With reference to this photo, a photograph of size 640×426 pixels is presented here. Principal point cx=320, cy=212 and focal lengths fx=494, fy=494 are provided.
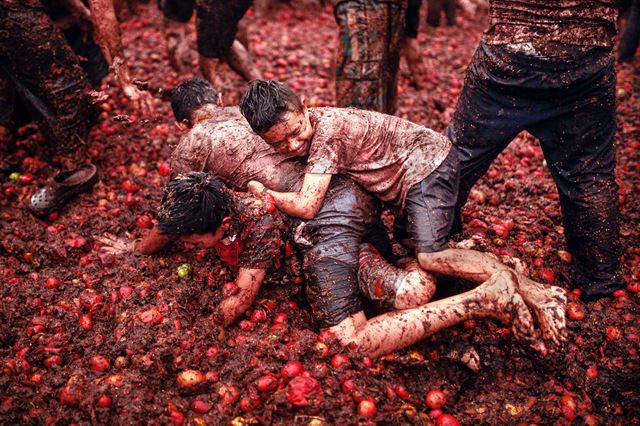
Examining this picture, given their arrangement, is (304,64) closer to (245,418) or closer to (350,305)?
(350,305)

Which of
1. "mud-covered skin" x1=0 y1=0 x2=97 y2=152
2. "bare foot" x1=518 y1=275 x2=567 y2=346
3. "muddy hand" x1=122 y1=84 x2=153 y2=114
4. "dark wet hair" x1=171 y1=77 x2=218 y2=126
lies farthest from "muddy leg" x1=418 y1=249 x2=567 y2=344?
"mud-covered skin" x1=0 y1=0 x2=97 y2=152

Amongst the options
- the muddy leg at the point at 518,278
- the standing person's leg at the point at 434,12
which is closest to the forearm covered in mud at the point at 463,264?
the muddy leg at the point at 518,278

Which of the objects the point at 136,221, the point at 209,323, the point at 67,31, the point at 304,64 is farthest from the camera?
the point at 304,64

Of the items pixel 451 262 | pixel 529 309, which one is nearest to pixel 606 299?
pixel 529 309

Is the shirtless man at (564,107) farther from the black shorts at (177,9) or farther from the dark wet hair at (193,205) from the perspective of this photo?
the black shorts at (177,9)

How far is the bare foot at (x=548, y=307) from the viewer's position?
7.93 feet

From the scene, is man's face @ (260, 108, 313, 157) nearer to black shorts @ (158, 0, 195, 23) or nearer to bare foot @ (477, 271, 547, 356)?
bare foot @ (477, 271, 547, 356)

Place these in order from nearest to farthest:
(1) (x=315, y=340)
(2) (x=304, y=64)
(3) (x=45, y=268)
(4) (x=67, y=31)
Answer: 1. (1) (x=315, y=340)
2. (3) (x=45, y=268)
3. (4) (x=67, y=31)
4. (2) (x=304, y=64)

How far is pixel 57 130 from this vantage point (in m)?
3.68

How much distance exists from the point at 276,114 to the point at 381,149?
26.7 inches

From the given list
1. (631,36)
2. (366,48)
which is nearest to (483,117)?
(366,48)

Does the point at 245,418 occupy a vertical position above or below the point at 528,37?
below

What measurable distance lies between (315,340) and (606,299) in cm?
177

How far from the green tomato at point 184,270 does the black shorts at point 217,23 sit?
7.88 ft
